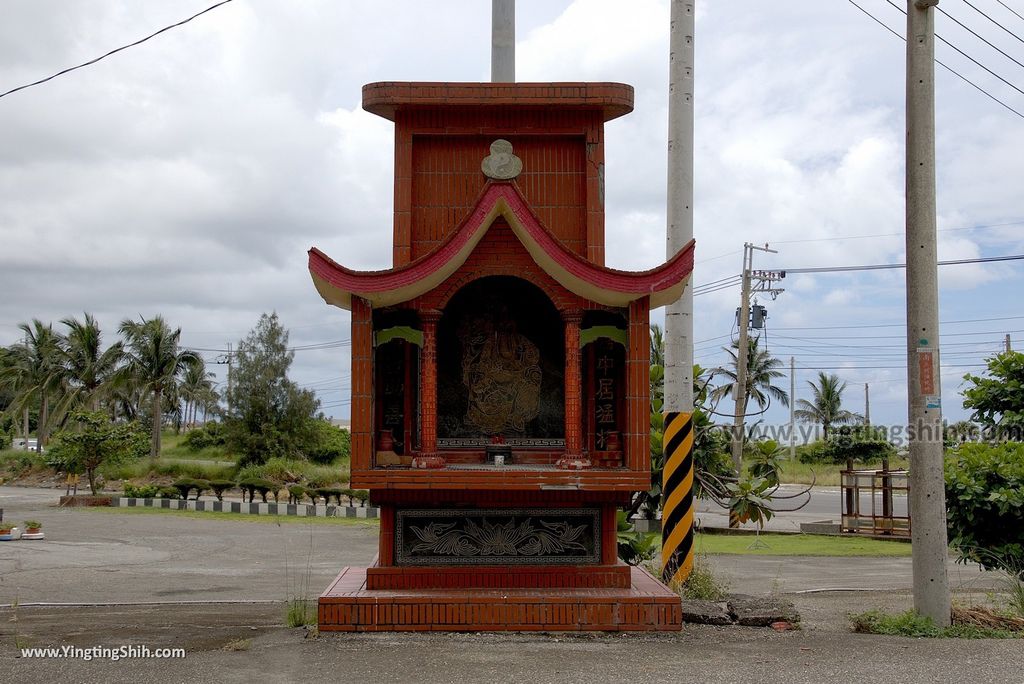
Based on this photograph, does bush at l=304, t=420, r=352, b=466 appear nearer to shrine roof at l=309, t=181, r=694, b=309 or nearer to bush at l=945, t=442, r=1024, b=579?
shrine roof at l=309, t=181, r=694, b=309

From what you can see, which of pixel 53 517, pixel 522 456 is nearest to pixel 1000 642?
pixel 522 456

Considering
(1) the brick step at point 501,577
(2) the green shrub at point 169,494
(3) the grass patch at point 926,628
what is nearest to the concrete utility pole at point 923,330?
(3) the grass patch at point 926,628

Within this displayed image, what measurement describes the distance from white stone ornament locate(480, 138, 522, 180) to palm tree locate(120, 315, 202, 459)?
3458cm

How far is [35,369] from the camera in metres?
44.8

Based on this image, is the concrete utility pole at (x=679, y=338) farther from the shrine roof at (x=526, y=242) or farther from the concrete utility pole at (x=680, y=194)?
the shrine roof at (x=526, y=242)

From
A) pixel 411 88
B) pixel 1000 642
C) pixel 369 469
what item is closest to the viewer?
pixel 1000 642

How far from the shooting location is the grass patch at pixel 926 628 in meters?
8.20

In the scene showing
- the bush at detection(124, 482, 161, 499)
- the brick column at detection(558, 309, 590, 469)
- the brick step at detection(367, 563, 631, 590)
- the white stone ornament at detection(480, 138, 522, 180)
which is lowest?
the bush at detection(124, 482, 161, 499)

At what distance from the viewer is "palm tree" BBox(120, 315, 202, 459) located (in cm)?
4103

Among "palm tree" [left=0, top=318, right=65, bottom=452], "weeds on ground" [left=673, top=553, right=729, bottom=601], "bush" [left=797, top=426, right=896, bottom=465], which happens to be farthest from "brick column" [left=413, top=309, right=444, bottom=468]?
"palm tree" [left=0, top=318, right=65, bottom=452]

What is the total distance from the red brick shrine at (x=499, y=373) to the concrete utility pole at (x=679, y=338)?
1.04m

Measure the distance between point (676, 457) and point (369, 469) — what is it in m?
3.66

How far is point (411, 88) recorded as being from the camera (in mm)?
9336

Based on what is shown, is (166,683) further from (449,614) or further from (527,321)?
(527,321)
